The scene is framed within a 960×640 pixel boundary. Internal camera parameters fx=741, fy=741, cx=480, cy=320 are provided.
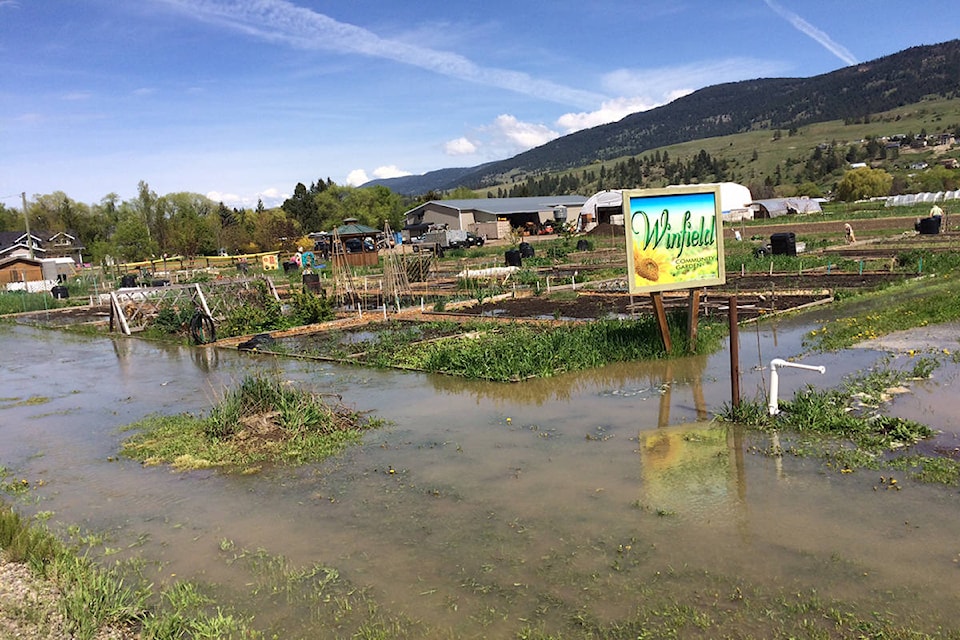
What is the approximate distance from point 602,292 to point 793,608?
18456 millimetres

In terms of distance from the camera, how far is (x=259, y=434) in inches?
380

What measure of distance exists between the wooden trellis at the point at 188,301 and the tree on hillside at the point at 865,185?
76114 millimetres

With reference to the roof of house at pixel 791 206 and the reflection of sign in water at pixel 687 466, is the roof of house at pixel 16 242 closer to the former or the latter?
the roof of house at pixel 791 206

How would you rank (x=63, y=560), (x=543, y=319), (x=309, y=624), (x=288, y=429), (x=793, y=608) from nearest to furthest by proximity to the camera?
(x=793, y=608) → (x=309, y=624) → (x=63, y=560) → (x=288, y=429) → (x=543, y=319)

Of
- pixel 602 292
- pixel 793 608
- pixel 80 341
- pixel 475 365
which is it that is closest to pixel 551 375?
pixel 475 365

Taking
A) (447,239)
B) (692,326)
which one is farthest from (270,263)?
(692,326)

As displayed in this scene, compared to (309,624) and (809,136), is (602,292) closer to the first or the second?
(309,624)

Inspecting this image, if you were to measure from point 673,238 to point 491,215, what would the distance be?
2642 inches

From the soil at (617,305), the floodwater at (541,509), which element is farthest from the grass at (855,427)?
the soil at (617,305)

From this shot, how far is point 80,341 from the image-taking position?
23.2 m

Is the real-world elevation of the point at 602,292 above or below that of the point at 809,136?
below

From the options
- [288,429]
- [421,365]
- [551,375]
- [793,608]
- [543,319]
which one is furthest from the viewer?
[543,319]

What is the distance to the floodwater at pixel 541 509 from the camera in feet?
17.2

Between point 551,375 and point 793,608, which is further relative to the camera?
point 551,375
